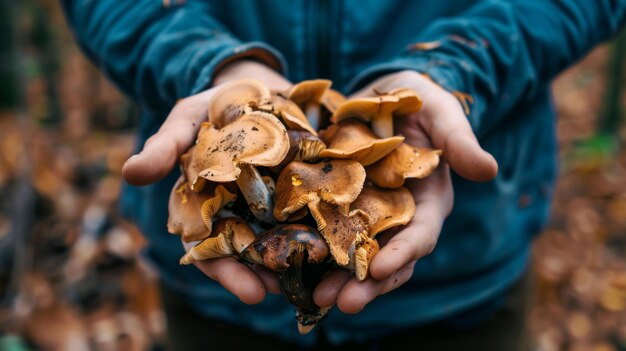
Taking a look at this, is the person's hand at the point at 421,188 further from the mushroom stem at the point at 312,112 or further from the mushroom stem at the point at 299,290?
the mushroom stem at the point at 312,112

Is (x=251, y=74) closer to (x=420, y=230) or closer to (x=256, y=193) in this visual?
(x=256, y=193)

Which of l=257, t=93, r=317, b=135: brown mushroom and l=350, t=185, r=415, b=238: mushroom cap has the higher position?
l=257, t=93, r=317, b=135: brown mushroom

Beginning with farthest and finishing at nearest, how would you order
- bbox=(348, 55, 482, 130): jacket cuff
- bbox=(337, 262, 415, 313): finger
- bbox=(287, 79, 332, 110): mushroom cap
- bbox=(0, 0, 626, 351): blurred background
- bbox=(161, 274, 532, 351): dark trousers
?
1. bbox=(0, 0, 626, 351): blurred background
2. bbox=(161, 274, 532, 351): dark trousers
3. bbox=(348, 55, 482, 130): jacket cuff
4. bbox=(287, 79, 332, 110): mushroom cap
5. bbox=(337, 262, 415, 313): finger

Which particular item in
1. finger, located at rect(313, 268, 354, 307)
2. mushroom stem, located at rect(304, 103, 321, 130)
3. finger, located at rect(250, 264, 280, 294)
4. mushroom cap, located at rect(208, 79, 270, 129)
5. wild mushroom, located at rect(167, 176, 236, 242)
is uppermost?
mushroom cap, located at rect(208, 79, 270, 129)

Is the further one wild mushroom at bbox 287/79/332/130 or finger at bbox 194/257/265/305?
wild mushroom at bbox 287/79/332/130

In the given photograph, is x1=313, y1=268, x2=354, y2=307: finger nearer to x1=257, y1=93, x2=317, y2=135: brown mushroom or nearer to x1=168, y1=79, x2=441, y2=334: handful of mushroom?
x1=168, y1=79, x2=441, y2=334: handful of mushroom

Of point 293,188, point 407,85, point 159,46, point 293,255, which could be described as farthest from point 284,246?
point 159,46

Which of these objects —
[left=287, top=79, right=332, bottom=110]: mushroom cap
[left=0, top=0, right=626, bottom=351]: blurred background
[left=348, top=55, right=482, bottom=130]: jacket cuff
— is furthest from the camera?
[left=0, top=0, right=626, bottom=351]: blurred background

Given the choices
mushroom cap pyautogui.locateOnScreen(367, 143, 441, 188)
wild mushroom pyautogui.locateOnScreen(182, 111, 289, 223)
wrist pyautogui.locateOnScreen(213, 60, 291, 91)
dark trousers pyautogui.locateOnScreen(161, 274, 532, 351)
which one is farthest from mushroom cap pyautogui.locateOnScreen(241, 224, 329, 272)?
→ dark trousers pyautogui.locateOnScreen(161, 274, 532, 351)
